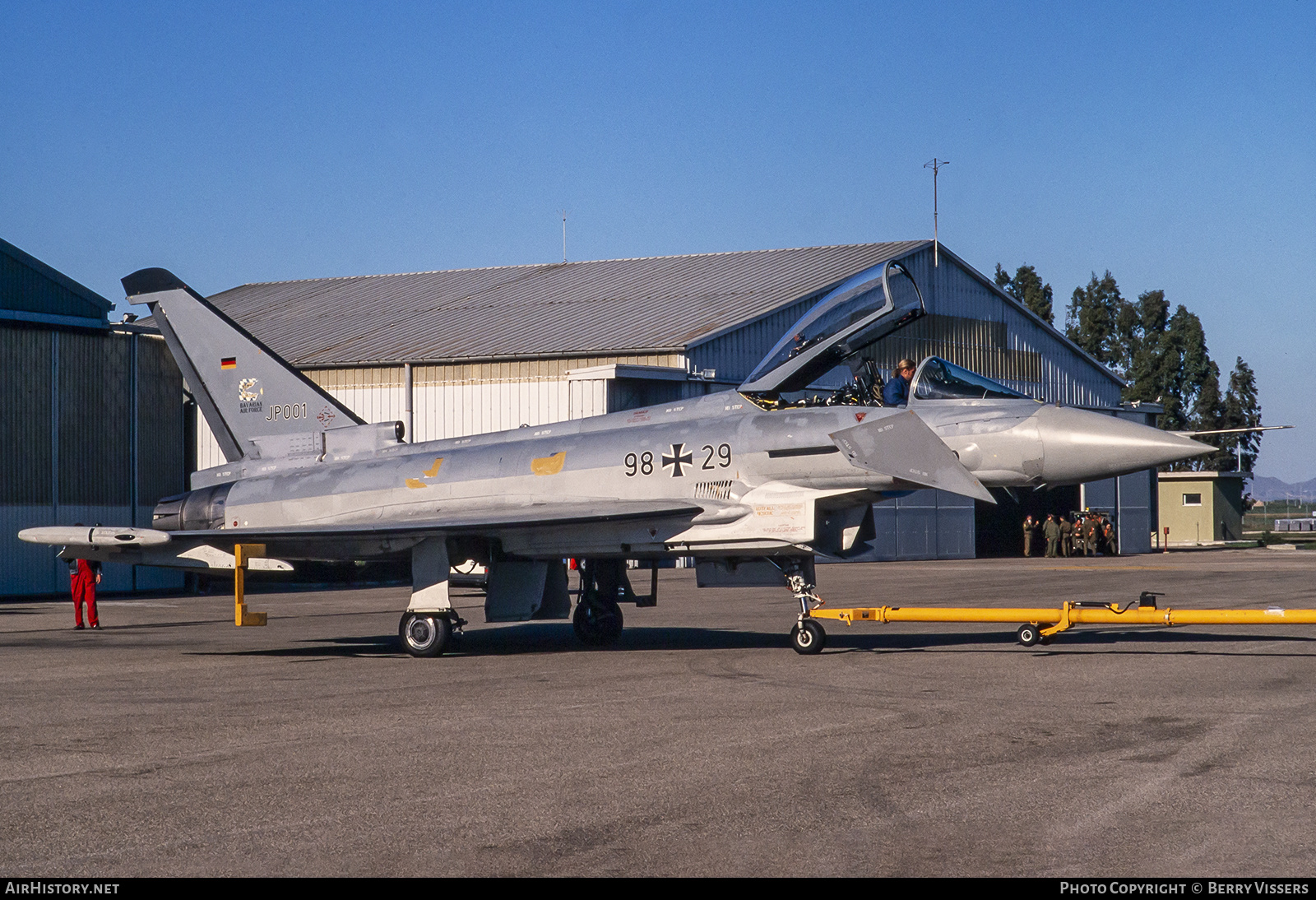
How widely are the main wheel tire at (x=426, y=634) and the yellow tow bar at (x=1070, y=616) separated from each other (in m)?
3.87

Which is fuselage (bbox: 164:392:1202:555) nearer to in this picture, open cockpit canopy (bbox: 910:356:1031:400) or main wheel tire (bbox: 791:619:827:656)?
open cockpit canopy (bbox: 910:356:1031:400)

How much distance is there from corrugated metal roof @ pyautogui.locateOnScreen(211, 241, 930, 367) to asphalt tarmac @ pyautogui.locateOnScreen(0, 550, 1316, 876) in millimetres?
21437

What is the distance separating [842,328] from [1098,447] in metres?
3.00

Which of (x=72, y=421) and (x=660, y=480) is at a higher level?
(x=72, y=421)

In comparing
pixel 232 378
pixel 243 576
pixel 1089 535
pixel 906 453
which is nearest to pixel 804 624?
pixel 906 453

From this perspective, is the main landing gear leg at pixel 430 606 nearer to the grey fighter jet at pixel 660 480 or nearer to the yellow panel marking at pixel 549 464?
the grey fighter jet at pixel 660 480

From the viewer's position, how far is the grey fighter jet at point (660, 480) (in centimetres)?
1304

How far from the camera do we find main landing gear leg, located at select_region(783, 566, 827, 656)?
1346cm

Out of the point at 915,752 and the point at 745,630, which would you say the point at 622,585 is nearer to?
the point at 745,630

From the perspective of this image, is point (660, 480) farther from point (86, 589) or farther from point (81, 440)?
point (81, 440)

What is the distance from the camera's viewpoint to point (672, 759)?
783 cm

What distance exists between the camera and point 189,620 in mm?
21344

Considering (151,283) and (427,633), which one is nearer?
(427,633)

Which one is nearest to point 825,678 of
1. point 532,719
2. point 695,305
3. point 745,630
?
point 532,719
